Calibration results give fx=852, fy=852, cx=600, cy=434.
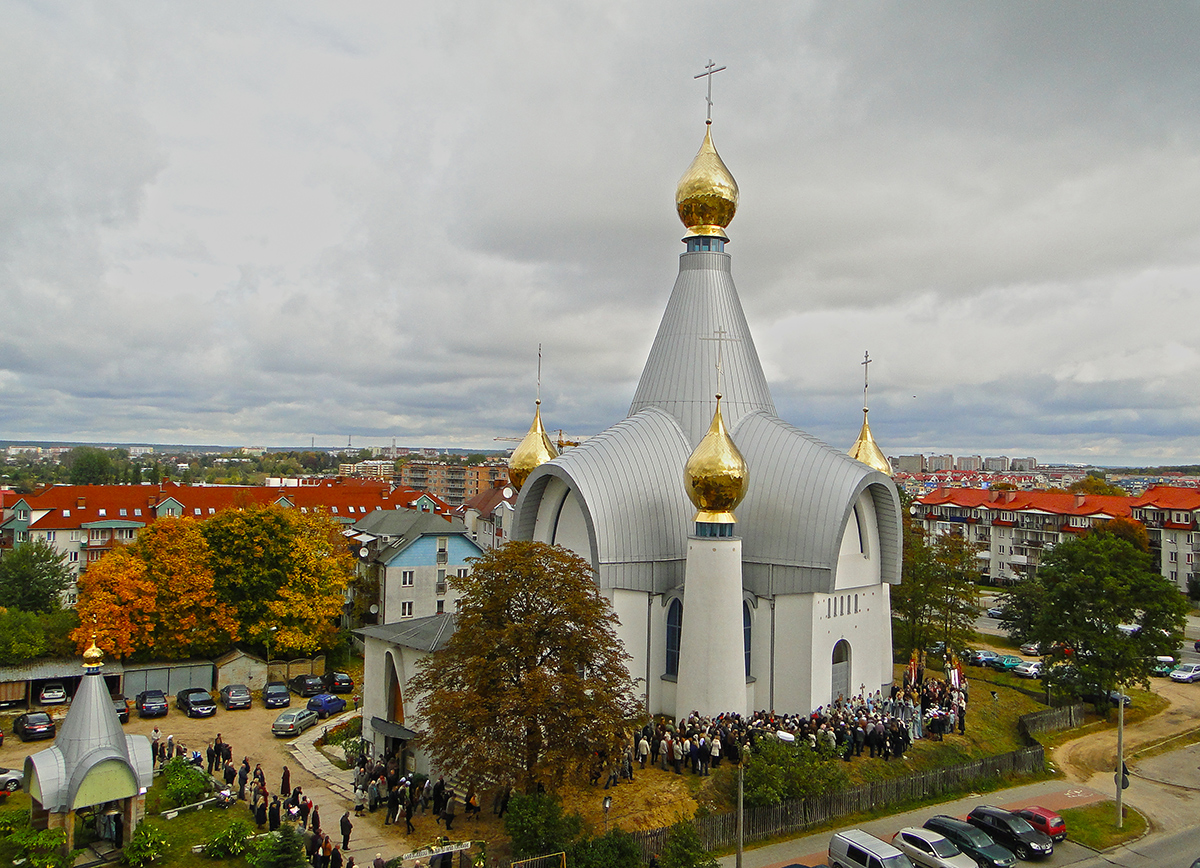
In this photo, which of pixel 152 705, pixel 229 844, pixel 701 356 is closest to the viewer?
pixel 229 844

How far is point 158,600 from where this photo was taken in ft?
124

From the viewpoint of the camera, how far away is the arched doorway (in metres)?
29.2

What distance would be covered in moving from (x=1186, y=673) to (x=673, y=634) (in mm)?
31196

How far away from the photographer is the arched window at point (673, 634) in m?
28.6

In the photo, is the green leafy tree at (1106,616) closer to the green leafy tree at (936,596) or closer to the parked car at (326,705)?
the green leafy tree at (936,596)

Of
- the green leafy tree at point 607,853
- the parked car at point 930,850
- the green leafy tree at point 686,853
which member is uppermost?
the green leafy tree at point 686,853

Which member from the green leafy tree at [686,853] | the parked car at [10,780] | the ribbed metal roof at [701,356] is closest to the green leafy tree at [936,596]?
the ribbed metal roof at [701,356]

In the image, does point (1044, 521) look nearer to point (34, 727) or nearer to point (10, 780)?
point (34, 727)

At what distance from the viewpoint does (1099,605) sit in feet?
109

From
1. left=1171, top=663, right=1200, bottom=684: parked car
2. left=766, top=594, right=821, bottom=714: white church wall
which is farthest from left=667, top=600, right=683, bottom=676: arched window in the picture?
left=1171, top=663, right=1200, bottom=684: parked car

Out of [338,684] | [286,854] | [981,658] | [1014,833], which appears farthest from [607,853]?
[981,658]

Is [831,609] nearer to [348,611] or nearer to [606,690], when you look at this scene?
[606,690]

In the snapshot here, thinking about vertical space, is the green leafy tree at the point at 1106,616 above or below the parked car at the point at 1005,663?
above

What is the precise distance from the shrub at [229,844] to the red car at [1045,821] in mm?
19644
